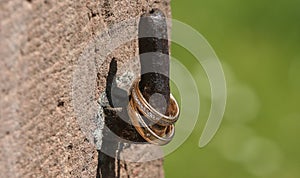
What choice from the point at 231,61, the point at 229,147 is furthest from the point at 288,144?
the point at 231,61

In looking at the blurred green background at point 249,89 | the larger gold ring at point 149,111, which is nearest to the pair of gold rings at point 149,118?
the larger gold ring at point 149,111

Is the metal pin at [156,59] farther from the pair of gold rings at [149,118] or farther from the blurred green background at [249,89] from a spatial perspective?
the blurred green background at [249,89]

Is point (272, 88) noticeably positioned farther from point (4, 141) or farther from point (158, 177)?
point (4, 141)

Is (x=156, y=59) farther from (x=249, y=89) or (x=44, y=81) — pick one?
(x=249, y=89)

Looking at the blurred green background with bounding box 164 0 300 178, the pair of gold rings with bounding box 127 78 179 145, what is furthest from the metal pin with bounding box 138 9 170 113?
the blurred green background with bounding box 164 0 300 178

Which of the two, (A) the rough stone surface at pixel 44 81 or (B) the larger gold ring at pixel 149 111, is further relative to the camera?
(B) the larger gold ring at pixel 149 111
